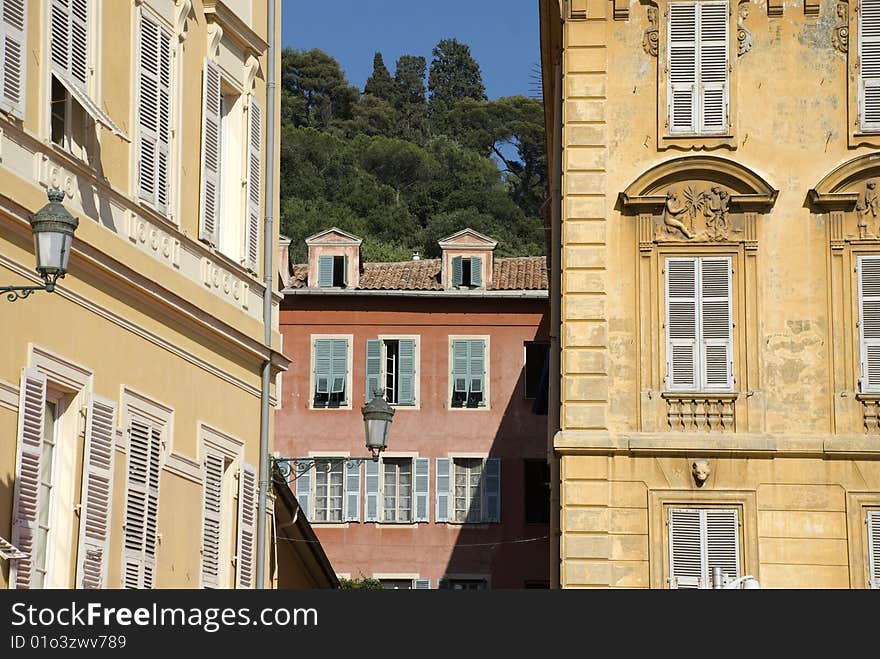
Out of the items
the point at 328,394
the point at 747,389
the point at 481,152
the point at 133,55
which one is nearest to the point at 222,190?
the point at 133,55

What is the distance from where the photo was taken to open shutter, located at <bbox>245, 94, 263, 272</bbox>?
21438 mm

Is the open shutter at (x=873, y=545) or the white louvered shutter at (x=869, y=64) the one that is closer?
the open shutter at (x=873, y=545)

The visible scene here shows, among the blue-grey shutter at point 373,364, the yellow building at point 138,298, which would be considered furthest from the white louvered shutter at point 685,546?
the blue-grey shutter at point 373,364

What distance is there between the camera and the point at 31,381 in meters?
16.1

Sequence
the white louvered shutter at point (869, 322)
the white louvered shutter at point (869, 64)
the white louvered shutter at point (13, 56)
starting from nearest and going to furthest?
the white louvered shutter at point (13, 56) → the white louvered shutter at point (869, 322) → the white louvered shutter at point (869, 64)

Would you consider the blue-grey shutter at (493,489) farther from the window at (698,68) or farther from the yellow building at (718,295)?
the window at (698,68)

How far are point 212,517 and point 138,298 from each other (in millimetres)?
2990

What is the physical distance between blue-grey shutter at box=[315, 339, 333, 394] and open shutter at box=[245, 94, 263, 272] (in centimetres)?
2724

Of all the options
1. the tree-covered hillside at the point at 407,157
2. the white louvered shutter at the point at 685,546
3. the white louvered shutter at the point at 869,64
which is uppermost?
the tree-covered hillside at the point at 407,157

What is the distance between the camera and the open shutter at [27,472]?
1573 cm

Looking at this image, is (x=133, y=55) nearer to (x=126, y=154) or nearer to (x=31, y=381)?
(x=126, y=154)

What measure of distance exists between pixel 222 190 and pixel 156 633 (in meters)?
9.78

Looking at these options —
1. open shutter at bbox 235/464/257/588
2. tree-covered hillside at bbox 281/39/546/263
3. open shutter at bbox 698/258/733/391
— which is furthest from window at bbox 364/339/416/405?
open shutter at bbox 235/464/257/588

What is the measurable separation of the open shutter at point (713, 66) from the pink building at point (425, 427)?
2379cm
